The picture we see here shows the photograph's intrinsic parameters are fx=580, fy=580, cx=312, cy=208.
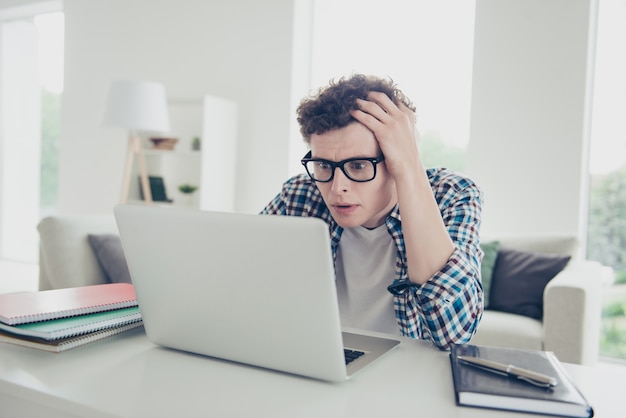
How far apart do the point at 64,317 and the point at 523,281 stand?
234 centimetres

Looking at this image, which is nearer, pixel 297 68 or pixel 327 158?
pixel 327 158

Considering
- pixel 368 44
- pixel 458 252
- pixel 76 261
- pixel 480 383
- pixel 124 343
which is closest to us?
pixel 480 383

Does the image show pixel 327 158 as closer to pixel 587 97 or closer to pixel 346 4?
pixel 587 97

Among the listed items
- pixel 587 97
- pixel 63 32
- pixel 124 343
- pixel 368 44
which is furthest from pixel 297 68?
pixel 124 343

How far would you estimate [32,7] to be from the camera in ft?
18.9

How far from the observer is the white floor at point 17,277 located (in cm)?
473

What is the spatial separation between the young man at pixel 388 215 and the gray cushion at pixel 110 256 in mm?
1205

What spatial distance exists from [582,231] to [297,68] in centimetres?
225

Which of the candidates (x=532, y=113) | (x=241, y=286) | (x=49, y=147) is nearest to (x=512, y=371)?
(x=241, y=286)

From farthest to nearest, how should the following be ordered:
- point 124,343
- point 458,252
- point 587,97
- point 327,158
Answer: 1. point 587,97
2. point 327,158
3. point 458,252
4. point 124,343

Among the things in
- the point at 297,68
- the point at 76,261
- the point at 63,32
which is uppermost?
the point at 63,32

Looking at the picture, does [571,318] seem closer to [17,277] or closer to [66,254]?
[66,254]

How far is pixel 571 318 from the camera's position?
7.79 ft

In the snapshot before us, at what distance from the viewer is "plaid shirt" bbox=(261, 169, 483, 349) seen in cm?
105
